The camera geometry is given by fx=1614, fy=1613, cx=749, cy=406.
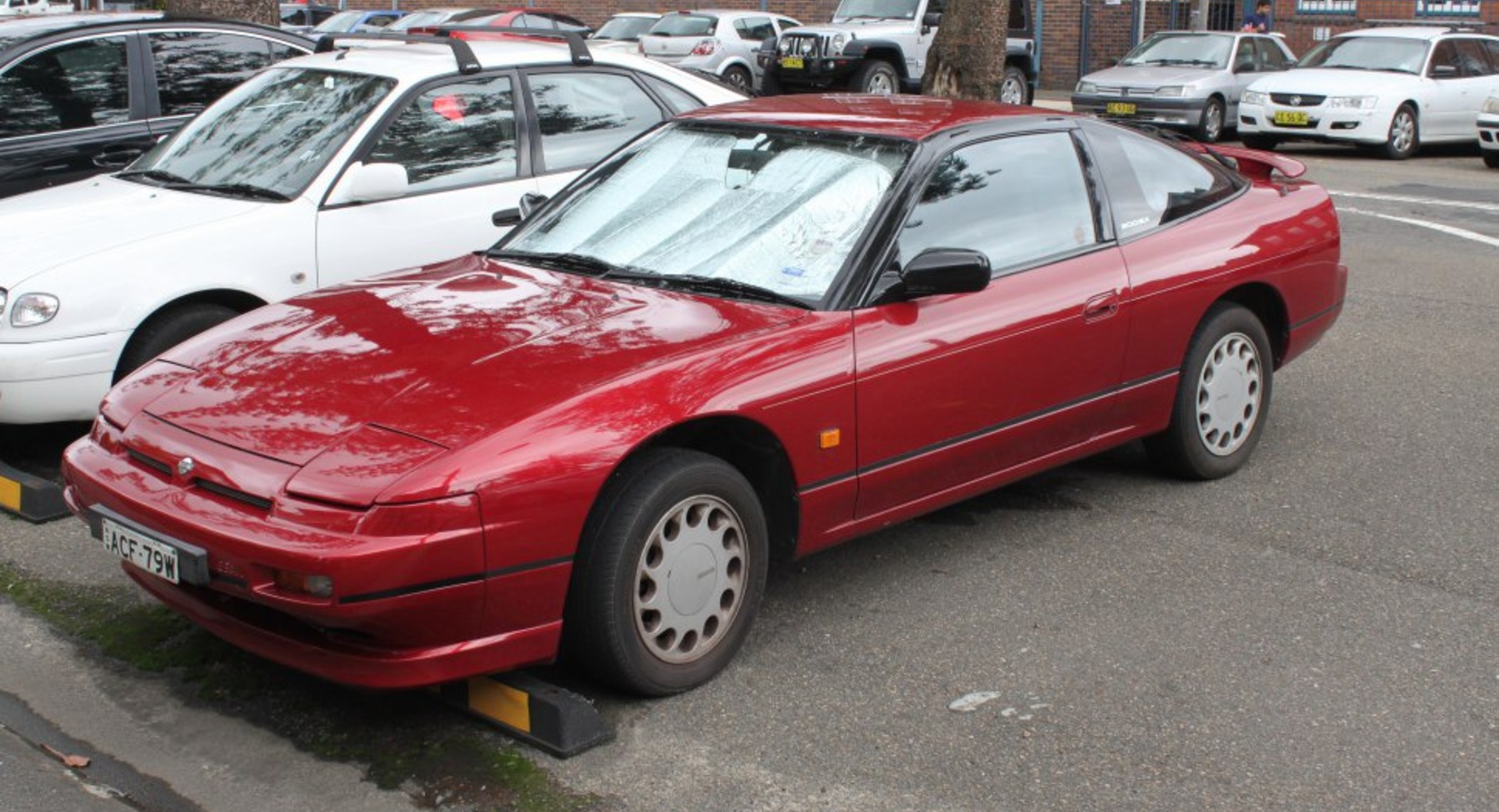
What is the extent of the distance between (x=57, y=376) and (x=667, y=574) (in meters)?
2.89

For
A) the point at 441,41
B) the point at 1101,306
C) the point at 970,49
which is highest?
the point at 441,41

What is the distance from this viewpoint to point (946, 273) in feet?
15.4

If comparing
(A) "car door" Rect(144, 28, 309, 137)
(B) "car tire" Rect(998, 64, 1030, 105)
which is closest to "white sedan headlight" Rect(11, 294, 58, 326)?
(A) "car door" Rect(144, 28, 309, 137)

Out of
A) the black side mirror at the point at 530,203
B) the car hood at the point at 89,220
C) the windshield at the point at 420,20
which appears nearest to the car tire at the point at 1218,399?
the black side mirror at the point at 530,203

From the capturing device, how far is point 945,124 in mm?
5336

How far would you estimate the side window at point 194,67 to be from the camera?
8.53 metres

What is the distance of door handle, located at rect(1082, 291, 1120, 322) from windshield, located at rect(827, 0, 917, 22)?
58.4ft

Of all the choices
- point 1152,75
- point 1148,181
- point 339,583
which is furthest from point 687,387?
point 1152,75

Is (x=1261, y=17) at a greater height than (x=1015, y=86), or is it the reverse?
(x=1261, y=17)

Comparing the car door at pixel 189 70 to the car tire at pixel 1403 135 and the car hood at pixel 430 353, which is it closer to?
the car hood at pixel 430 353

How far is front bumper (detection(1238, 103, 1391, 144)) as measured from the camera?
18.2 metres

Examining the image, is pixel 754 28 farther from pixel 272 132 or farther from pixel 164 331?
pixel 164 331

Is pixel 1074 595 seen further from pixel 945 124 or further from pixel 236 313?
pixel 236 313

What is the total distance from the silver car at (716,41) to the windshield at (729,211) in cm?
1941
